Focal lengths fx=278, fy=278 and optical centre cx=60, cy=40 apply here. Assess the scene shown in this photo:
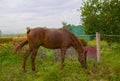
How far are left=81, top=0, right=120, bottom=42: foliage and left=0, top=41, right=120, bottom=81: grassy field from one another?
4279 millimetres

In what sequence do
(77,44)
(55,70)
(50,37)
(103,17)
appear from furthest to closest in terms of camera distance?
(103,17), (77,44), (50,37), (55,70)

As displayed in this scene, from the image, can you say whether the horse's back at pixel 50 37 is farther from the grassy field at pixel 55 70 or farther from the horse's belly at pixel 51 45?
the grassy field at pixel 55 70

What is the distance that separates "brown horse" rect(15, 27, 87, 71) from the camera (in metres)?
9.15

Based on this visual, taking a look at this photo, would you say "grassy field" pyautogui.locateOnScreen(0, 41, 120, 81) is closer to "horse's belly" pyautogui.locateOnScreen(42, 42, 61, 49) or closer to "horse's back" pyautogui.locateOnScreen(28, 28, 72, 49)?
"horse's belly" pyautogui.locateOnScreen(42, 42, 61, 49)

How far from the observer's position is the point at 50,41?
9367 mm


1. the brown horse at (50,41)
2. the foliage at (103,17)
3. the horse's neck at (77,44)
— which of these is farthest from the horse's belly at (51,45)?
the foliage at (103,17)

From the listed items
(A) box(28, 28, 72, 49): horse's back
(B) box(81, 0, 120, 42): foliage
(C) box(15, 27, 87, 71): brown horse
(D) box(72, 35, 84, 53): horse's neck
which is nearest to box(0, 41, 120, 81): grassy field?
(C) box(15, 27, 87, 71): brown horse

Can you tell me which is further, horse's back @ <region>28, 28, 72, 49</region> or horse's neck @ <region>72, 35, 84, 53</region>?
horse's neck @ <region>72, 35, 84, 53</region>

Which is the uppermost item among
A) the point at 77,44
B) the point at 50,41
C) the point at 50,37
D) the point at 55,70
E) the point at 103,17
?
the point at 103,17

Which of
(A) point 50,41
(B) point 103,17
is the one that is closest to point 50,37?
(A) point 50,41

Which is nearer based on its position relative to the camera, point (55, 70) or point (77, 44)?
point (55, 70)

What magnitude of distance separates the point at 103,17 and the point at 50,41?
25.8 feet

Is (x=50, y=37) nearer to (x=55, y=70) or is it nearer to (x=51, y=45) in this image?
(x=51, y=45)

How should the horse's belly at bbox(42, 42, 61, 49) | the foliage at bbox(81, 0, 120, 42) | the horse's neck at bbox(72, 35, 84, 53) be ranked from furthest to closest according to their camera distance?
the foliage at bbox(81, 0, 120, 42)
the horse's neck at bbox(72, 35, 84, 53)
the horse's belly at bbox(42, 42, 61, 49)
